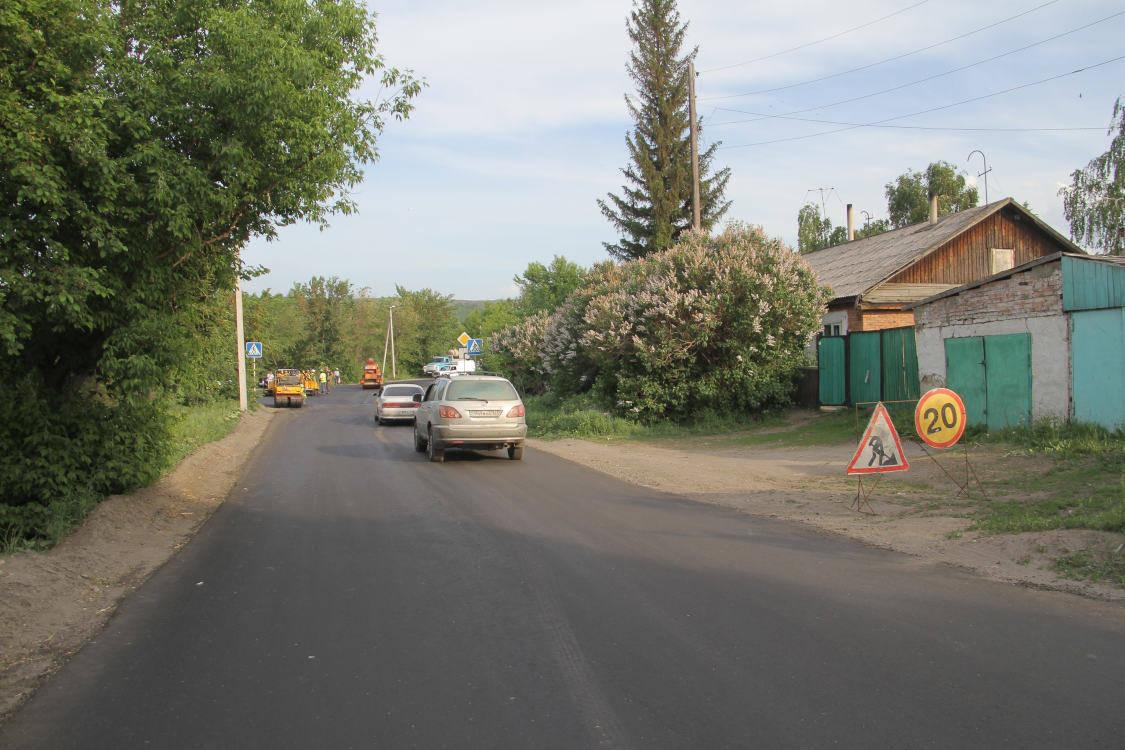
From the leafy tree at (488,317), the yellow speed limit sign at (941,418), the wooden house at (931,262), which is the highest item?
the leafy tree at (488,317)

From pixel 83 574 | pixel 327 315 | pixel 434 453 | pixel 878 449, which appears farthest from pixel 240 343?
pixel 327 315

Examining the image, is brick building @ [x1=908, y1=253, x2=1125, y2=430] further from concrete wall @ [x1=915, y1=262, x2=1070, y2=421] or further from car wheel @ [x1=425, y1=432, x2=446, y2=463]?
car wheel @ [x1=425, y1=432, x2=446, y2=463]

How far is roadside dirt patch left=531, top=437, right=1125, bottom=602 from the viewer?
23.5 feet

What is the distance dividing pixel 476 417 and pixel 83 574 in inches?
340

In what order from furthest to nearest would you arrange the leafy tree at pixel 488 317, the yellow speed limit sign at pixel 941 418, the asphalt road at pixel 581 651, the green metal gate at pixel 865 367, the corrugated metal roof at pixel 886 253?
the leafy tree at pixel 488 317, the corrugated metal roof at pixel 886 253, the green metal gate at pixel 865 367, the yellow speed limit sign at pixel 941 418, the asphalt road at pixel 581 651

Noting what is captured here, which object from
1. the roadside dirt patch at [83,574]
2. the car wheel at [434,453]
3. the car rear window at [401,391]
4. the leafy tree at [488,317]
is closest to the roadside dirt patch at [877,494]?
the car wheel at [434,453]

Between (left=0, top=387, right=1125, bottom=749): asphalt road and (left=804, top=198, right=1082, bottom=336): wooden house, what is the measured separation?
18.2 metres

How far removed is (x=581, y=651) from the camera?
502cm

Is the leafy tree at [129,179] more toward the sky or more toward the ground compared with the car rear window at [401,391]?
more toward the sky

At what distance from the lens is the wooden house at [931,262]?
2498cm

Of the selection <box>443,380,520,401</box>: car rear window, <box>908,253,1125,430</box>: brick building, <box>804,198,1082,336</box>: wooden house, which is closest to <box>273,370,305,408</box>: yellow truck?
<box>804,198,1082,336</box>: wooden house

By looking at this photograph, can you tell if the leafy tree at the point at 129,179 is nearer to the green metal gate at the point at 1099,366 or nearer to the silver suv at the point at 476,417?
the silver suv at the point at 476,417

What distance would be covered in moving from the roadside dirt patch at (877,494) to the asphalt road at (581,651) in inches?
20.7

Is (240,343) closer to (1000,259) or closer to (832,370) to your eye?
(832,370)
